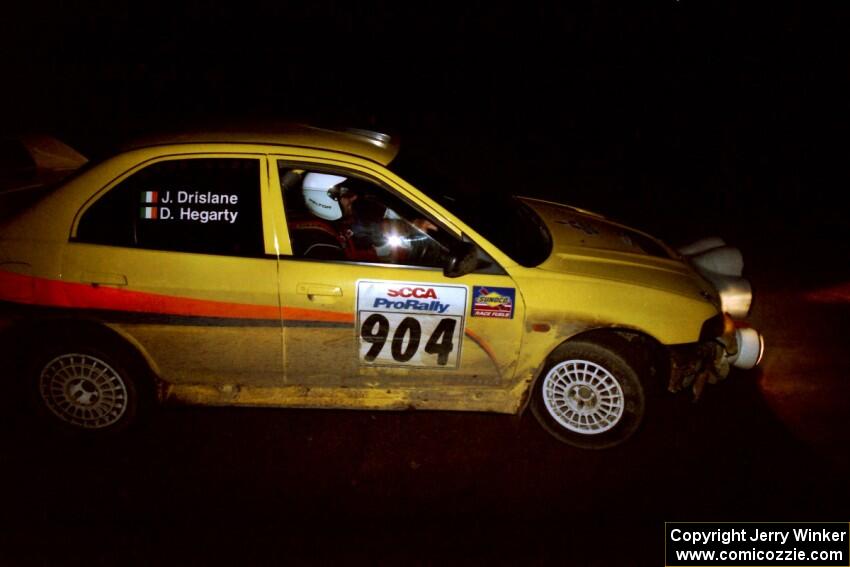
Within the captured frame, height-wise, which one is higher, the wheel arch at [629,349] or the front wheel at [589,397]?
the wheel arch at [629,349]

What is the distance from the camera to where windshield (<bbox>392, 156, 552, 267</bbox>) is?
13.0 feet

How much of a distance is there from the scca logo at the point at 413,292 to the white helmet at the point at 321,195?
0.89 m

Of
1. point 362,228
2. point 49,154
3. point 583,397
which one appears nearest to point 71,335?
point 362,228

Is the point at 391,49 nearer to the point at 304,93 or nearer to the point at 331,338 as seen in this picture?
the point at 304,93

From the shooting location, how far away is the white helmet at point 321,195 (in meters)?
4.41

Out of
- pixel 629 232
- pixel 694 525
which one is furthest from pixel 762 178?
pixel 694 525

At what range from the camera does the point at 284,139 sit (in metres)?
3.86

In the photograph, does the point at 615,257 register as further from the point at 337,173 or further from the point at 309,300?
the point at 309,300

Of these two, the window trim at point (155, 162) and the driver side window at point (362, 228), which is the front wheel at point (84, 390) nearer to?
the window trim at point (155, 162)

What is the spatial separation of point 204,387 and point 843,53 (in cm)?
1708

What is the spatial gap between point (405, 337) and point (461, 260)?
545mm

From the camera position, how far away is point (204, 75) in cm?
1369

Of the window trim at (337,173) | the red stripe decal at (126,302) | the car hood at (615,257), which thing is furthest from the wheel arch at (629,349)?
the red stripe decal at (126,302)

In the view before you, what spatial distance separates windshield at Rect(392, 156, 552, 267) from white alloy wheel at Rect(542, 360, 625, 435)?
0.69 m
